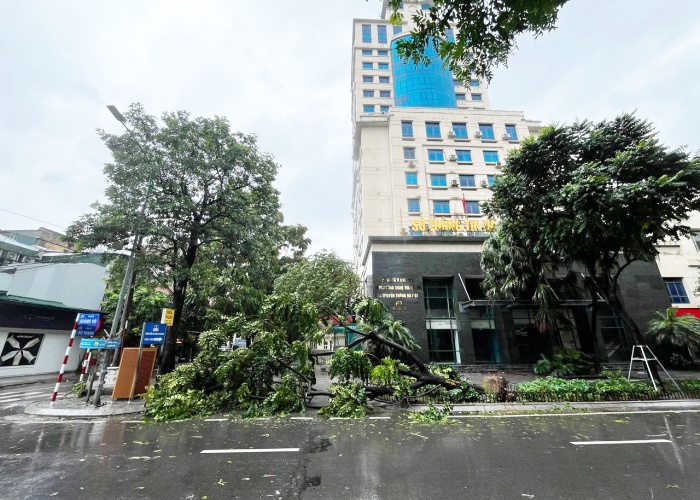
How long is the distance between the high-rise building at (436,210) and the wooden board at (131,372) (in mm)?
13421

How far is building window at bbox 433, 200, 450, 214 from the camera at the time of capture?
99.9 feet

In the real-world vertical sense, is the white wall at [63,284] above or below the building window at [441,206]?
below

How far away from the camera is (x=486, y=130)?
33.3 meters

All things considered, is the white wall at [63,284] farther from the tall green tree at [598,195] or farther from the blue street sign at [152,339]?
the tall green tree at [598,195]

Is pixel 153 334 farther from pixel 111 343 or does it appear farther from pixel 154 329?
pixel 111 343

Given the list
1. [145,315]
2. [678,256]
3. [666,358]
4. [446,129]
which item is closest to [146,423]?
[145,315]

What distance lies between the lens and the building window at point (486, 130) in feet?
108

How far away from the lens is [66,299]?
25.4m

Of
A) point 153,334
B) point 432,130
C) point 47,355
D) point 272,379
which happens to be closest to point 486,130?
point 432,130

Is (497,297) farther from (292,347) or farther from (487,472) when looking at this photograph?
(487,472)

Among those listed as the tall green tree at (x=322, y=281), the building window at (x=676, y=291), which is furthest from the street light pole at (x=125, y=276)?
the building window at (x=676, y=291)

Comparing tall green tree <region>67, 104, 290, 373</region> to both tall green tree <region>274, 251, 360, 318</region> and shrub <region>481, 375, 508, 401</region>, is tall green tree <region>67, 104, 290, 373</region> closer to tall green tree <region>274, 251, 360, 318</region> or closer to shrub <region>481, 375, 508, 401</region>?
tall green tree <region>274, 251, 360, 318</region>

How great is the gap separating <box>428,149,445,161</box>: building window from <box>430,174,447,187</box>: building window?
74.0 inches

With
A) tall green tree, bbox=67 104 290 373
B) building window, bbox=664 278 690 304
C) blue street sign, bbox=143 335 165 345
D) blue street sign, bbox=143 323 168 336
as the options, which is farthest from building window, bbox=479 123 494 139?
blue street sign, bbox=143 335 165 345
